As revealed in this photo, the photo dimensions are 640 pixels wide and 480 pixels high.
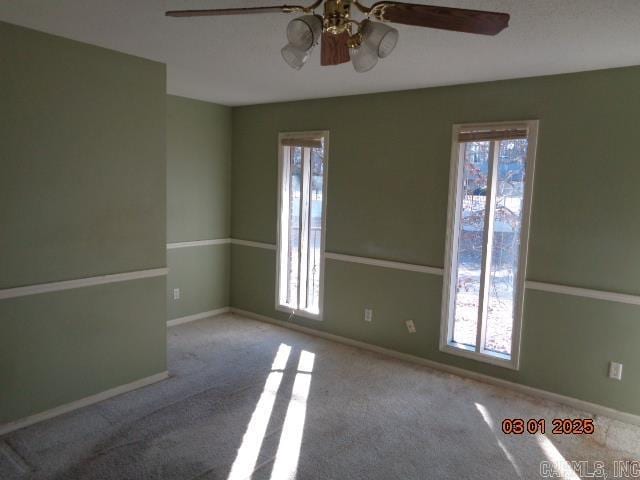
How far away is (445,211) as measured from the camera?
3.89 metres

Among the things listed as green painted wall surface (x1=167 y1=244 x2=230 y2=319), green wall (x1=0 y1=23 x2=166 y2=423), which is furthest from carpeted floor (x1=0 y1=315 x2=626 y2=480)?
green painted wall surface (x1=167 y1=244 x2=230 y2=319)

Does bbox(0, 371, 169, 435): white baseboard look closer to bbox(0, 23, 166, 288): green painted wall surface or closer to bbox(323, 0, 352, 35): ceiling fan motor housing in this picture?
bbox(0, 23, 166, 288): green painted wall surface

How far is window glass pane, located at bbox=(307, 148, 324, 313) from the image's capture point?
187 inches

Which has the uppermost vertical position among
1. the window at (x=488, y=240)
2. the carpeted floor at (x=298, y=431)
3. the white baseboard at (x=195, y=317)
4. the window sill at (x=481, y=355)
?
the window at (x=488, y=240)

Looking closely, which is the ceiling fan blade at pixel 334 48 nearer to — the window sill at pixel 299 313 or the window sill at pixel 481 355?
the window sill at pixel 481 355

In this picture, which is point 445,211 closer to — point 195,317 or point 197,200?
point 197,200

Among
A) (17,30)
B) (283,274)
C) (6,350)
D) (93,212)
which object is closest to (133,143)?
(93,212)

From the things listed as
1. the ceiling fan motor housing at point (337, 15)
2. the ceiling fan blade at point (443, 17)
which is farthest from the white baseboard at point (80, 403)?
the ceiling fan blade at point (443, 17)

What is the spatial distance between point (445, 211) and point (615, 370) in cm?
162

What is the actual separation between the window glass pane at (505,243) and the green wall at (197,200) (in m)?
2.96

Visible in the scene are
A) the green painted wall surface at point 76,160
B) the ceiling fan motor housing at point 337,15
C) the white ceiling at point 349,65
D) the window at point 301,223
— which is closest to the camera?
the ceiling fan motor housing at point 337,15

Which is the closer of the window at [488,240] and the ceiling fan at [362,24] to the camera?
the ceiling fan at [362,24]

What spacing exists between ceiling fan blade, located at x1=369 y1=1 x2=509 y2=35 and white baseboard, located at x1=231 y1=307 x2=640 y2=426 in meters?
2.85

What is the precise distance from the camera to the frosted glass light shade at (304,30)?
1675 millimetres
